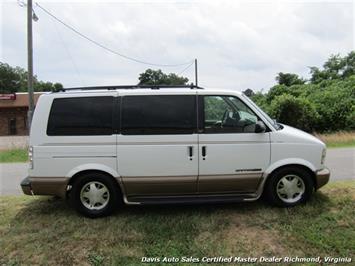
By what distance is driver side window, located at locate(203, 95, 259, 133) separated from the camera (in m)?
5.31

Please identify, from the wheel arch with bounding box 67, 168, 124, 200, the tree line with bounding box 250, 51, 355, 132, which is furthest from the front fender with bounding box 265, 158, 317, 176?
the tree line with bounding box 250, 51, 355, 132

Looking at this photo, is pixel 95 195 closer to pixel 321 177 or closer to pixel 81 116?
pixel 81 116

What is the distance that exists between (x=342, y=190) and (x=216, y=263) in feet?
10.7

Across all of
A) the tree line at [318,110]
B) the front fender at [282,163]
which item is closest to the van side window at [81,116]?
the front fender at [282,163]

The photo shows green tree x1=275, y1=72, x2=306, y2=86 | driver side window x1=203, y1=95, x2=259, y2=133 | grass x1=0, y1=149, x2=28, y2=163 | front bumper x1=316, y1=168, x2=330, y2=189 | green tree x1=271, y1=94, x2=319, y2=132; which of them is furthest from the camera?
green tree x1=275, y1=72, x2=306, y2=86

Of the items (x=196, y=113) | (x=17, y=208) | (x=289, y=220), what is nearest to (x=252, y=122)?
(x=196, y=113)

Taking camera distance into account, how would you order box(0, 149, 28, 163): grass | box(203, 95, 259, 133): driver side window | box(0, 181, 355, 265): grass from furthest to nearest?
box(0, 149, 28, 163): grass, box(203, 95, 259, 133): driver side window, box(0, 181, 355, 265): grass

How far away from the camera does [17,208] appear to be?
19.4 feet

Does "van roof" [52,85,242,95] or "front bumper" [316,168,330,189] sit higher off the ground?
"van roof" [52,85,242,95]

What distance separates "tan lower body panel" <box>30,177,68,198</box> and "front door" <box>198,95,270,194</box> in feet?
6.85

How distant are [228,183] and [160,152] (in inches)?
45.6

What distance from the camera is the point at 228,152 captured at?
5277 mm

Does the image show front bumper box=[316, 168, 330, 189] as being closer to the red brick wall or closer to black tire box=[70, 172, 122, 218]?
black tire box=[70, 172, 122, 218]

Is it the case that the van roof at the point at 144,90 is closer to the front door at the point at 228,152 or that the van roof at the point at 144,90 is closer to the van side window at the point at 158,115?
the van side window at the point at 158,115
